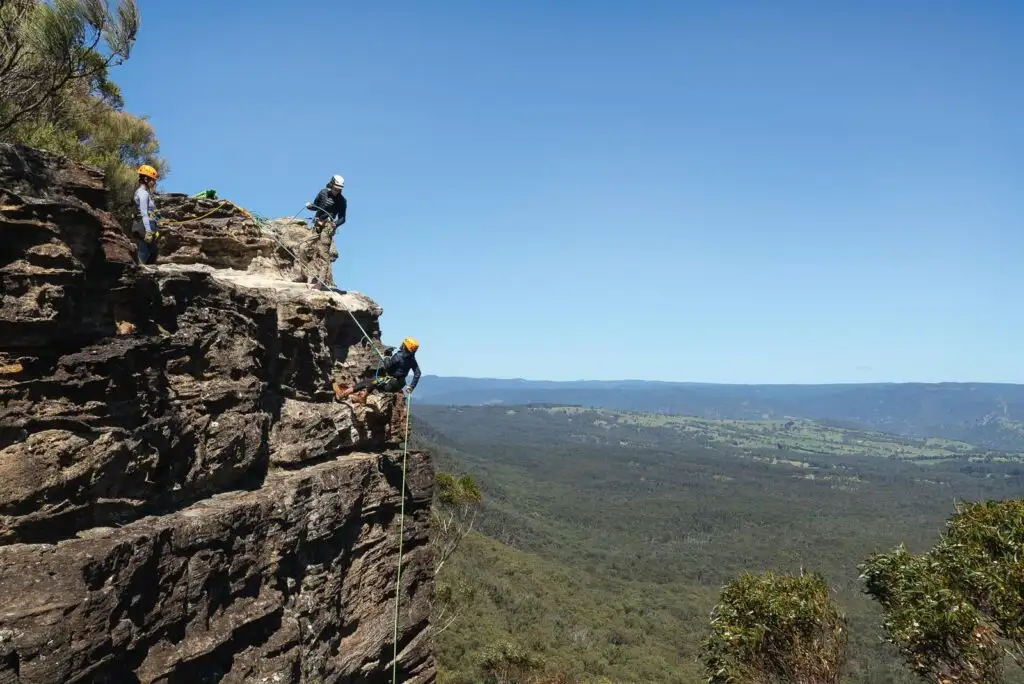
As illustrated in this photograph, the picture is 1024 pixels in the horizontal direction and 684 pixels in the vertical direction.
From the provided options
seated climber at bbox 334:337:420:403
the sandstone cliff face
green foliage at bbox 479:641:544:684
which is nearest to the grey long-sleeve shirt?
the sandstone cliff face

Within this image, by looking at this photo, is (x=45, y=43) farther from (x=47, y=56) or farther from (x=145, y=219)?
(x=145, y=219)

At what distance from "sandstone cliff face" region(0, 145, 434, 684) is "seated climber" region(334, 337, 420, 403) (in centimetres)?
46

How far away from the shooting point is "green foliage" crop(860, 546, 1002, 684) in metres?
16.2

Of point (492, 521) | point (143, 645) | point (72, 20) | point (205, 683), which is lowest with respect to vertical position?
point (492, 521)

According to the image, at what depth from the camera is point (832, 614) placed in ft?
69.5

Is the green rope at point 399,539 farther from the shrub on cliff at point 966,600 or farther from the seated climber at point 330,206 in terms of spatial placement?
the shrub on cliff at point 966,600

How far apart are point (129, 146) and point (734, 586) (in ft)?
92.5

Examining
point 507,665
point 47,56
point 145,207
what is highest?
point 47,56

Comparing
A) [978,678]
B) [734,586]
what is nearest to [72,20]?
[734,586]

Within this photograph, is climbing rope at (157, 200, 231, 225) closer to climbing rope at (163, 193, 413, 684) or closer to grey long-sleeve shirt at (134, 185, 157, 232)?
climbing rope at (163, 193, 413, 684)

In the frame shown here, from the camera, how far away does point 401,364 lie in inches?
634

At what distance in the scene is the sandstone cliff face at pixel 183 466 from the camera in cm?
880

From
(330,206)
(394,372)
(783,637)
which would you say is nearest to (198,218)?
(330,206)

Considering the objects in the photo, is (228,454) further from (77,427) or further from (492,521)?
(492,521)
